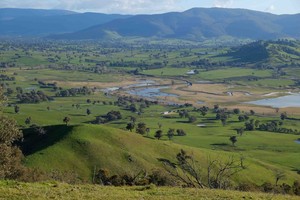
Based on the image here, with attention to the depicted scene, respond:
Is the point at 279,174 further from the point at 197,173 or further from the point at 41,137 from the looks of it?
the point at 41,137

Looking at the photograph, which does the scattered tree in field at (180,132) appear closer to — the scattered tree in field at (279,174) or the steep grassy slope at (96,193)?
the scattered tree in field at (279,174)

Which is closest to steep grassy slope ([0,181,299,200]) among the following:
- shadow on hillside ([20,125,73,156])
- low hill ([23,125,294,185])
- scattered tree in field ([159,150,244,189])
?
scattered tree in field ([159,150,244,189])

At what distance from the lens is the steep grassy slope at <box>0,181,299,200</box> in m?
34.7

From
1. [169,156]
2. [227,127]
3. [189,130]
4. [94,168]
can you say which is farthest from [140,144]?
[227,127]

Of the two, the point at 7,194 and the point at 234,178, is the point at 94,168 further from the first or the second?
the point at 7,194

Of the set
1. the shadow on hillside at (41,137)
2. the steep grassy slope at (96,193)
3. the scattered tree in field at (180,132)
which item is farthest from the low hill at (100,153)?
the steep grassy slope at (96,193)

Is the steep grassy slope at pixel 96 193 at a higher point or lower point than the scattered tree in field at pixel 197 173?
higher

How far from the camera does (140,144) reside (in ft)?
381

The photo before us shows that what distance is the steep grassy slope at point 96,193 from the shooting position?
34656 mm

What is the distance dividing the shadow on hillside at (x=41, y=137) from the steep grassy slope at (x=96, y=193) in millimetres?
68004

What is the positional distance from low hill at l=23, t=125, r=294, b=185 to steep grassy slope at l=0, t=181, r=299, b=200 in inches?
2136

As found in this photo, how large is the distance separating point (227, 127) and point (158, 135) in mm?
63974

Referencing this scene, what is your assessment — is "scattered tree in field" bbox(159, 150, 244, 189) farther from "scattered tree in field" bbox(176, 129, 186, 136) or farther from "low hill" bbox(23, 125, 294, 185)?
"scattered tree in field" bbox(176, 129, 186, 136)

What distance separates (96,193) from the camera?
37.3 m
